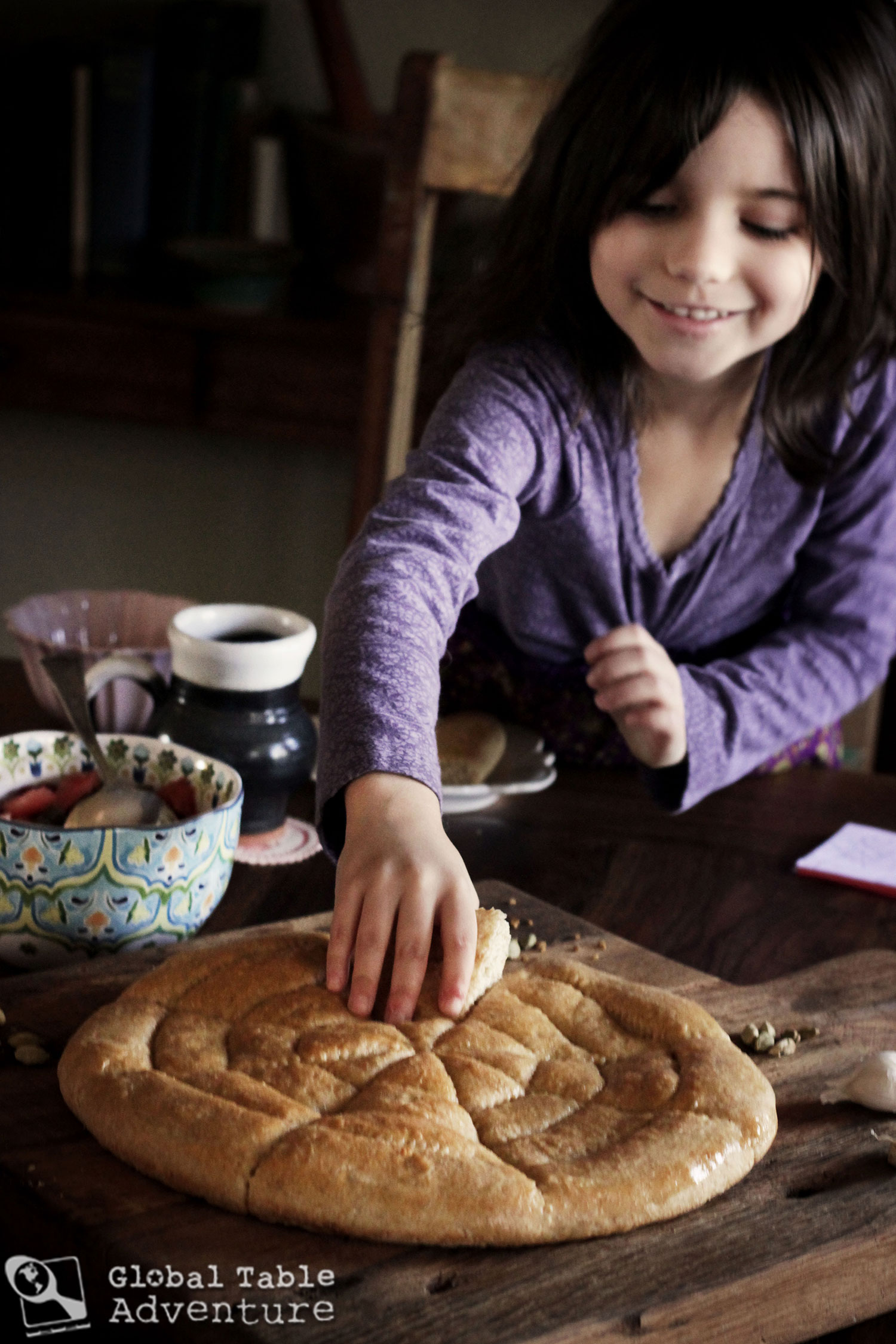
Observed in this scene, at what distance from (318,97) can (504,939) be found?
2293 mm

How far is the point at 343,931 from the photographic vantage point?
2.50 ft

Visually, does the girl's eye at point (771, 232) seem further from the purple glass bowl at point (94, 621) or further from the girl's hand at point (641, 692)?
the purple glass bowl at point (94, 621)

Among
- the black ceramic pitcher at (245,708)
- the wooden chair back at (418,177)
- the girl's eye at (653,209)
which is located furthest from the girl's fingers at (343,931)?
the wooden chair back at (418,177)

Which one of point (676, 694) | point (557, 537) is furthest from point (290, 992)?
point (557, 537)

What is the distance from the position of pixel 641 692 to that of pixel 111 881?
1.64ft

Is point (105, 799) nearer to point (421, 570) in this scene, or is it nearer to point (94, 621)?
point (421, 570)

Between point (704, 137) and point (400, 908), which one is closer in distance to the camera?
point (400, 908)

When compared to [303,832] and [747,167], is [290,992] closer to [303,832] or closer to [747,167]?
[303,832]

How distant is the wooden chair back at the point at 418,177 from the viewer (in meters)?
1.58

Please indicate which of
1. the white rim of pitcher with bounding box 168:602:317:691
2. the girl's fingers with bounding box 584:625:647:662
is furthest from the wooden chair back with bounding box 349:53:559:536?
the white rim of pitcher with bounding box 168:602:317:691

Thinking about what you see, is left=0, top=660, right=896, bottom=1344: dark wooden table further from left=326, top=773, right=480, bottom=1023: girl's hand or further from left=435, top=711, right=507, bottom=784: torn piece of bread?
left=326, top=773, right=480, bottom=1023: girl's hand

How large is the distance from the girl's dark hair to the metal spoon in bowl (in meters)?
0.56

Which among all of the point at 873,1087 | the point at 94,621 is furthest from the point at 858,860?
the point at 94,621

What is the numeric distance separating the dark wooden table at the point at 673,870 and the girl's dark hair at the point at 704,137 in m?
0.37
